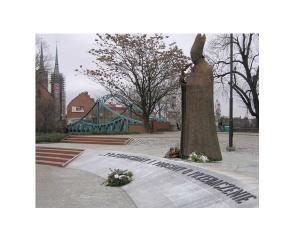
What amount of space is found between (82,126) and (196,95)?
22.0ft

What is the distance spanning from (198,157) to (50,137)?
486 cm

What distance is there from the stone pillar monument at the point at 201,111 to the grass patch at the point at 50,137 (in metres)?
3.73

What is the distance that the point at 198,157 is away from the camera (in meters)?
8.52

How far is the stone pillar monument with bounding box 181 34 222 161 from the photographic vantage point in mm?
8656

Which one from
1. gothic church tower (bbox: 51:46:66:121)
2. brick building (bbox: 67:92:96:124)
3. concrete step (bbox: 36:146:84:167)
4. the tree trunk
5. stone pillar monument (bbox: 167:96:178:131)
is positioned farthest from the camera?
the tree trunk

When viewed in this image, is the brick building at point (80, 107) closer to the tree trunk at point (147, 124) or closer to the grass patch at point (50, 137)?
the grass patch at point (50, 137)

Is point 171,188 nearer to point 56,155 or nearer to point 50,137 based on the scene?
point 56,155

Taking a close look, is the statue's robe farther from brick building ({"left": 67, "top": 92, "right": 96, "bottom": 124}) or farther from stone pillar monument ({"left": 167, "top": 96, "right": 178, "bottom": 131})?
stone pillar monument ({"left": 167, "top": 96, "right": 178, "bottom": 131})

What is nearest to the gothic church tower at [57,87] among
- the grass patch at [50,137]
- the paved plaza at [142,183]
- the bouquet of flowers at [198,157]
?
the grass patch at [50,137]

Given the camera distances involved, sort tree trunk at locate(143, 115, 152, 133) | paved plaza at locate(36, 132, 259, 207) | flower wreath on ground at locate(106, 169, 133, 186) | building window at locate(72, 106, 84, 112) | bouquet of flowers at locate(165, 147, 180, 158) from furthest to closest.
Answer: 1. tree trunk at locate(143, 115, 152, 133)
2. building window at locate(72, 106, 84, 112)
3. bouquet of flowers at locate(165, 147, 180, 158)
4. flower wreath on ground at locate(106, 169, 133, 186)
5. paved plaza at locate(36, 132, 259, 207)

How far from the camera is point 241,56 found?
9734 mm

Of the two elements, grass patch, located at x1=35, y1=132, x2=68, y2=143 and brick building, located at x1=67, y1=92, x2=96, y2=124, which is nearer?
grass patch, located at x1=35, y1=132, x2=68, y2=143

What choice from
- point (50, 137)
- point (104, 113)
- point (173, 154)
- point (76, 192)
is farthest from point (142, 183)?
point (104, 113)

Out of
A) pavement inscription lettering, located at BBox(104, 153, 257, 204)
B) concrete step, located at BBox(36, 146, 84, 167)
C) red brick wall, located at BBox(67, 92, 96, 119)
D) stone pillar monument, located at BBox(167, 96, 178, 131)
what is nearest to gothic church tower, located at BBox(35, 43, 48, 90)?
concrete step, located at BBox(36, 146, 84, 167)
